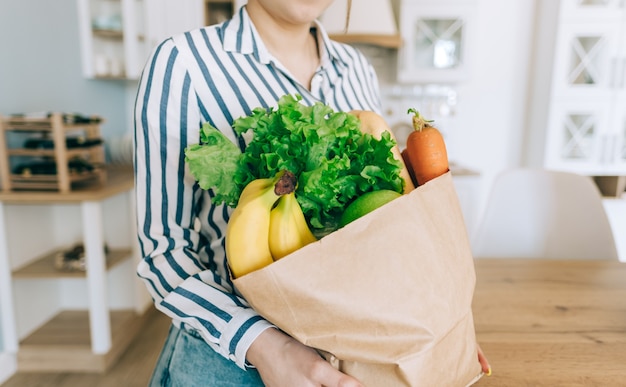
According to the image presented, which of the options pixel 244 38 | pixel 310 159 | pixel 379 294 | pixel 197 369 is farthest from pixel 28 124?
pixel 379 294

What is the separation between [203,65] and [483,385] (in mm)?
638

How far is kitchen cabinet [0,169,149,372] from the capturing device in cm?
186

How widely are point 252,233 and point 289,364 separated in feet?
0.56

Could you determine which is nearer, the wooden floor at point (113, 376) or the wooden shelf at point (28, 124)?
the wooden shelf at point (28, 124)

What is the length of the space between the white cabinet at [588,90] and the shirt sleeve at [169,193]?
8.95ft

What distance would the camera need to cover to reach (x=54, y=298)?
2.25 m

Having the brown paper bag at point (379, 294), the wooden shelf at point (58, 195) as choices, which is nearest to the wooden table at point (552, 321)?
the brown paper bag at point (379, 294)

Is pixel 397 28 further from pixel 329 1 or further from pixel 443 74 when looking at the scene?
pixel 329 1

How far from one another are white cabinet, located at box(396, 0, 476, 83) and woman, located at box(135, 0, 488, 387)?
2297 millimetres

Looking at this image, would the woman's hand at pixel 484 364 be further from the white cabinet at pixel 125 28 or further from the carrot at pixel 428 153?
the white cabinet at pixel 125 28

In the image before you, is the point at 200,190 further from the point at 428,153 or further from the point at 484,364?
the point at 484,364

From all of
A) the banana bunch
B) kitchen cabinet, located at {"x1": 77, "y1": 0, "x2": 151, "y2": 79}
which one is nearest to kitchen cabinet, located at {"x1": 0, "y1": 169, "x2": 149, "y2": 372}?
kitchen cabinet, located at {"x1": 77, "y1": 0, "x2": 151, "y2": 79}

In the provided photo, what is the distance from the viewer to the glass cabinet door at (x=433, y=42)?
2.89m

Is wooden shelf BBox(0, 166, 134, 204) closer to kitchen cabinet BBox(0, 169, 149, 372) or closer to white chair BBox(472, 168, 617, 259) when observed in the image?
Result: kitchen cabinet BBox(0, 169, 149, 372)
